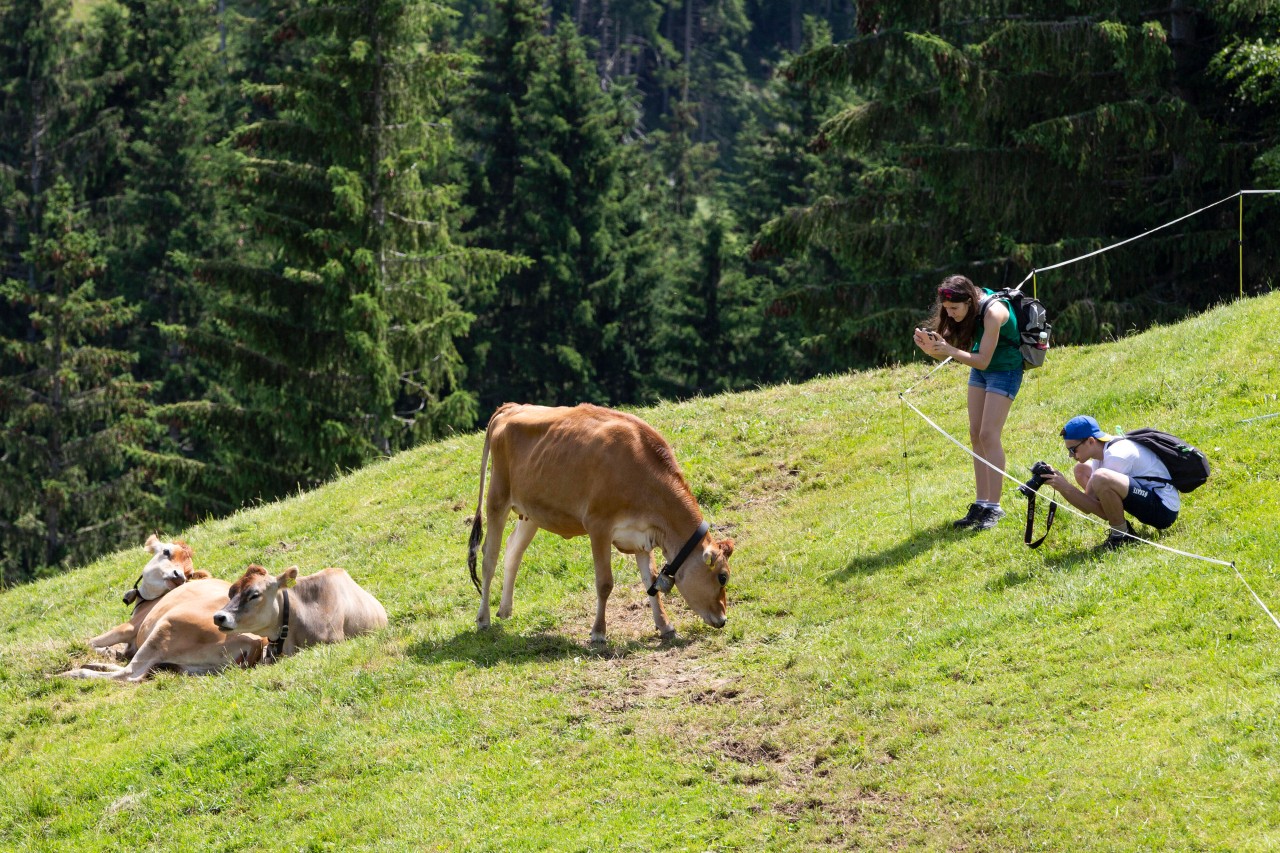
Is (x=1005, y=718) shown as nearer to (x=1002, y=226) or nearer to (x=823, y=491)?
(x=823, y=491)

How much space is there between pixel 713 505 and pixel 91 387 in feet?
105

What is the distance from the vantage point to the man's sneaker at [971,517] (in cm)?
1347

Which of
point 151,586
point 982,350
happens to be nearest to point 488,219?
point 151,586

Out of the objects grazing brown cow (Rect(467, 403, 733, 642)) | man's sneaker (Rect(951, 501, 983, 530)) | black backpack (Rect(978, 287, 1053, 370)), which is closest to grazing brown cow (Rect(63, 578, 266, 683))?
grazing brown cow (Rect(467, 403, 733, 642))

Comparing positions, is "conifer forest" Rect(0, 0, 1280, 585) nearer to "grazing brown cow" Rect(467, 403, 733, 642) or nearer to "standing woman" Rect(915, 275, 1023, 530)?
"standing woman" Rect(915, 275, 1023, 530)

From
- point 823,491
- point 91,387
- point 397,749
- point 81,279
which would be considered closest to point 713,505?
point 823,491

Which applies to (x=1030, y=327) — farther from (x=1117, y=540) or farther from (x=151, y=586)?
(x=151, y=586)

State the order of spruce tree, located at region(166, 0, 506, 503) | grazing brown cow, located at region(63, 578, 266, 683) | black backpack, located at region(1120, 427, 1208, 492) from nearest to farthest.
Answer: black backpack, located at region(1120, 427, 1208, 492) < grazing brown cow, located at region(63, 578, 266, 683) < spruce tree, located at region(166, 0, 506, 503)

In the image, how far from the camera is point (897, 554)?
13.5 meters

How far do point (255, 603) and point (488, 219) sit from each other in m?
41.4

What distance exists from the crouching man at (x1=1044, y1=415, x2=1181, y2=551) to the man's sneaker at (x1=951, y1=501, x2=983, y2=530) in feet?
5.91

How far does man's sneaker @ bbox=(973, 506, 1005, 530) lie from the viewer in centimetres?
1335

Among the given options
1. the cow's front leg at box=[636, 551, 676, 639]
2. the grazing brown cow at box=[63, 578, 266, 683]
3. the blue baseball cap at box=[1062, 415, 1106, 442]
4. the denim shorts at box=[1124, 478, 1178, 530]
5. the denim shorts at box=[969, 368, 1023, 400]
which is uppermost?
the denim shorts at box=[969, 368, 1023, 400]

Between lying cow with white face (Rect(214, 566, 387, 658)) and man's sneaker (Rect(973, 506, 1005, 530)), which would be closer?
man's sneaker (Rect(973, 506, 1005, 530))
